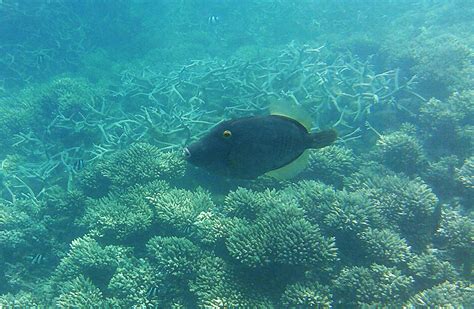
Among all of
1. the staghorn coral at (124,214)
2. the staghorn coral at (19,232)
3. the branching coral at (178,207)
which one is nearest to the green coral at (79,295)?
the staghorn coral at (124,214)

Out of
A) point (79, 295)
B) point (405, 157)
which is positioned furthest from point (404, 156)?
point (79, 295)

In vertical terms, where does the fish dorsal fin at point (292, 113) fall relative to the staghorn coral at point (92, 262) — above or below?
above

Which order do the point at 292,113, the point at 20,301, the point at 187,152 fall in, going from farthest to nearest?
1. the point at 20,301
2. the point at 292,113
3. the point at 187,152

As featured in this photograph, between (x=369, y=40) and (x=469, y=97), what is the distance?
6.54m

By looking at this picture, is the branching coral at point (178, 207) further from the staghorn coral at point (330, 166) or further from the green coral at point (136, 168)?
the staghorn coral at point (330, 166)

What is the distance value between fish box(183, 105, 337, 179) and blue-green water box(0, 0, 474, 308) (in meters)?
0.20

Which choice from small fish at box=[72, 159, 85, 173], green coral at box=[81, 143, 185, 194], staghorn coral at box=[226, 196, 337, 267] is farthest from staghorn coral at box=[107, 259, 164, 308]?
small fish at box=[72, 159, 85, 173]

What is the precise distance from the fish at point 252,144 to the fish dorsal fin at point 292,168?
5cm

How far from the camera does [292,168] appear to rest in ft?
6.39

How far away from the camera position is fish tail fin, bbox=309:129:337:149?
1767 mm

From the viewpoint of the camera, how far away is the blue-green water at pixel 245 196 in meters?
3.56

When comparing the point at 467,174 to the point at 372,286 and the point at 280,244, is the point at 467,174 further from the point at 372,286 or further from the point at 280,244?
the point at 280,244

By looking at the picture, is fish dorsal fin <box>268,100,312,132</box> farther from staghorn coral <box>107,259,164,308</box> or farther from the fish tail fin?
staghorn coral <box>107,259,164,308</box>

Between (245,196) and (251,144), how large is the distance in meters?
2.57
